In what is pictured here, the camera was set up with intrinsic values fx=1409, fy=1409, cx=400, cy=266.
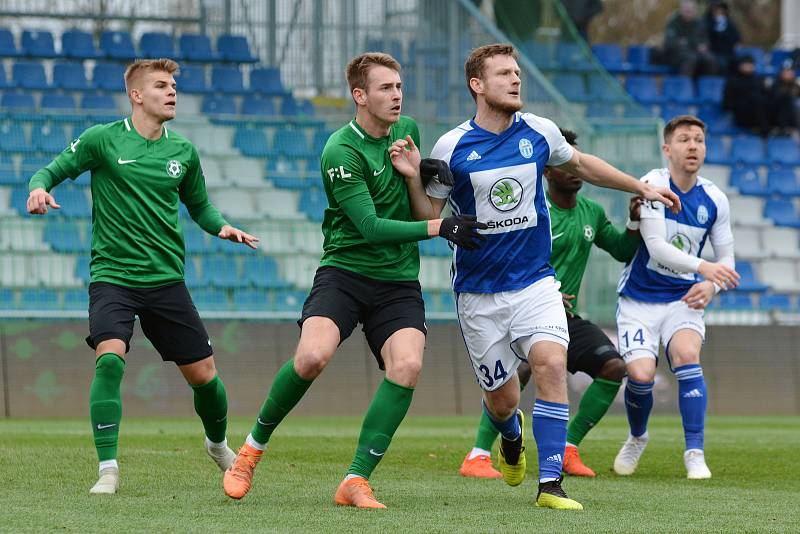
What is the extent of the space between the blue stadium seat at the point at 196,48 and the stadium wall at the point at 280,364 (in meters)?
6.76

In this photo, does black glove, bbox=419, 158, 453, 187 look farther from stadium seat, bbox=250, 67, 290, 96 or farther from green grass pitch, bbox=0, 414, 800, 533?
stadium seat, bbox=250, 67, 290, 96

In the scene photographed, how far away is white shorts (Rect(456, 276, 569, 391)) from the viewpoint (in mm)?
7082

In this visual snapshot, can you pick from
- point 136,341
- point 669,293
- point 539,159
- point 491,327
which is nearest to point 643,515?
point 491,327

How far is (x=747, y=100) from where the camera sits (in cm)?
2323

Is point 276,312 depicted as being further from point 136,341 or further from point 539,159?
point 539,159

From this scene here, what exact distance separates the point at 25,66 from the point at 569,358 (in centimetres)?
1249

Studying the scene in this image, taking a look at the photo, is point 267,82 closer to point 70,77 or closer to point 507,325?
point 70,77

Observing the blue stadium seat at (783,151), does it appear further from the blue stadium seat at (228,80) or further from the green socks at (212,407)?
the green socks at (212,407)

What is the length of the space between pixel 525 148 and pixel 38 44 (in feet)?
49.1

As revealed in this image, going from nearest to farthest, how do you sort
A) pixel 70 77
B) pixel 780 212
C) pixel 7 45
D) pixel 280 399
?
pixel 280 399, pixel 70 77, pixel 7 45, pixel 780 212

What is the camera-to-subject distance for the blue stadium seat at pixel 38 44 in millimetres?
20422

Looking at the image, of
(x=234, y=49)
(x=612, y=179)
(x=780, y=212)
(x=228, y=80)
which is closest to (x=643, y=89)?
(x=780, y=212)

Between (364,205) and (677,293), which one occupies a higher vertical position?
(364,205)

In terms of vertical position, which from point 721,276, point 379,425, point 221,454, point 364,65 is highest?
point 364,65
